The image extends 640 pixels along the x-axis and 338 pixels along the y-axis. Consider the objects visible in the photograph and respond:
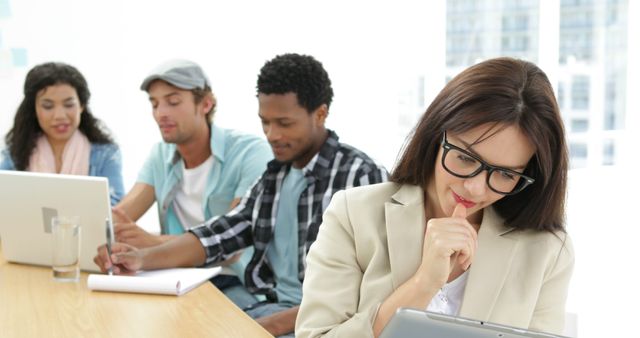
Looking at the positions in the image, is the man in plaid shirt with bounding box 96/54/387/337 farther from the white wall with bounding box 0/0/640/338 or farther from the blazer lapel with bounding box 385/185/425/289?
the white wall with bounding box 0/0/640/338

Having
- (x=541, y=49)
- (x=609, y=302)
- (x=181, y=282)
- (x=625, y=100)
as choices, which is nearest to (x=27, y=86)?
(x=181, y=282)

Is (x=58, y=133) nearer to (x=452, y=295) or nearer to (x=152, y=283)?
(x=152, y=283)

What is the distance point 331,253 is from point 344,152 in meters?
0.88

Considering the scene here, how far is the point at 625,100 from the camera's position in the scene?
20.8 ft

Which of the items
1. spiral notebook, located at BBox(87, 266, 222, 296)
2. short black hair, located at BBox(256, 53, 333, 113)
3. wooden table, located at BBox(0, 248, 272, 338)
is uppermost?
short black hair, located at BBox(256, 53, 333, 113)

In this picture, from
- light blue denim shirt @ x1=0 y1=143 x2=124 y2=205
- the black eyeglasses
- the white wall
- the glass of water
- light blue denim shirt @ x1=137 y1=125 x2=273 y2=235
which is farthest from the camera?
the white wall

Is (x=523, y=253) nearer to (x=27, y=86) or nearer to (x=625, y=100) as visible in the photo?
(x=27, y=86)

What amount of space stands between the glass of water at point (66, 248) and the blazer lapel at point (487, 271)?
1263mm

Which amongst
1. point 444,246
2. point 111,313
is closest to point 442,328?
point 444,246

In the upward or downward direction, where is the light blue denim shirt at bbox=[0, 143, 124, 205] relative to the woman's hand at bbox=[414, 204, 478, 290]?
downward

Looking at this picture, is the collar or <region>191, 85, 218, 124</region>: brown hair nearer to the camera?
the collar

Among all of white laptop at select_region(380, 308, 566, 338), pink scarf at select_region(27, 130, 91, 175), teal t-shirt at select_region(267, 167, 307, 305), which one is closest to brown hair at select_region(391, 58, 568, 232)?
white laptop at select_region(380, 308, 566, 338)

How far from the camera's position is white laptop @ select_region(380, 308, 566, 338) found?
0.97 m

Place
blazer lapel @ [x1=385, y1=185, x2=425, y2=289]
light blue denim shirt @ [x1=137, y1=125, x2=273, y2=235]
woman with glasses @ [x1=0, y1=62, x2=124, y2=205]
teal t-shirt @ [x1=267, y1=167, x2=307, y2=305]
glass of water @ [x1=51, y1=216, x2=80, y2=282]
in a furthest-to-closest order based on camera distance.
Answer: woman with glasses @ [x1=0, y1=62, x2=124, y2=205], light blue denim shirt @ [x1=137, y1=125, x2=273, y2=235], teal t-shirt @ [x1=267, y1=167, x2=307, y2=305], glass of water @ [x1=51, y1=216, x2=80, y2=282], blazer lapel @ [x1=385, y1=185, x2=425, y2=289]
